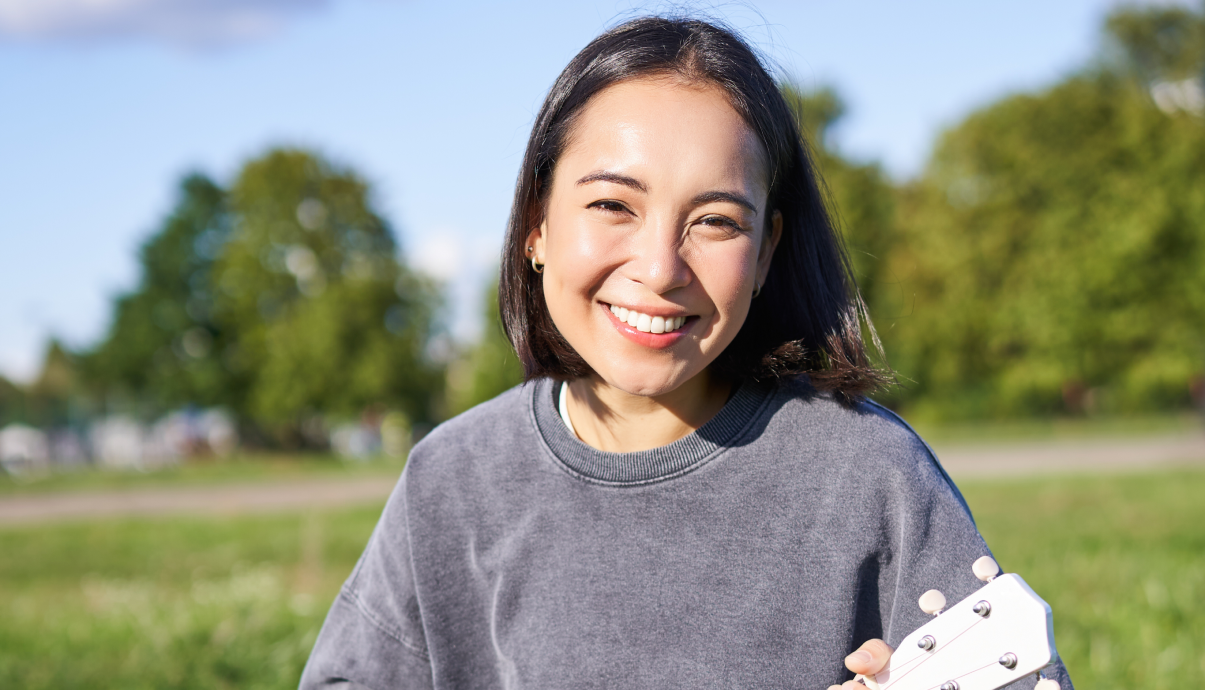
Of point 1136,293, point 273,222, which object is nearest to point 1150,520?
point 1136,293

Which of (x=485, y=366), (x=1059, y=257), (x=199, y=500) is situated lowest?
(x=199, y=500)

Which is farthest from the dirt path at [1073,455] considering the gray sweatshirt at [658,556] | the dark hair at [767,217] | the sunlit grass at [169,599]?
the gray sweatshirt at [658,556]

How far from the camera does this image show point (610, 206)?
175 centimetres

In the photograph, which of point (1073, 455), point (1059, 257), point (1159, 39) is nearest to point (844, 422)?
point (1073, 455)

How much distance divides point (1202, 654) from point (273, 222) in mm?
38561

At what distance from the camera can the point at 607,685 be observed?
1816mm

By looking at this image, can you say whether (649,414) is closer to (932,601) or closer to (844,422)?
(844,422)

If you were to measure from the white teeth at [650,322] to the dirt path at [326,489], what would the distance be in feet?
45.6

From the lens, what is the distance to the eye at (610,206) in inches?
68.5

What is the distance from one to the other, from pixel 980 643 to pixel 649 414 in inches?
28.1

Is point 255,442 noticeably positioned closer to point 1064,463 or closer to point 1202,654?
Result: point 1064,463

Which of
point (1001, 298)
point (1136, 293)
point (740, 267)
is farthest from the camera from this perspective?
point (1001, 298)

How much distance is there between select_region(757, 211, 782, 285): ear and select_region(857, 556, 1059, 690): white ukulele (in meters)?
0.65

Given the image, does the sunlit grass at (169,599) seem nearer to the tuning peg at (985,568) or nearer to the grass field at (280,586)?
the grass field at (280,586)
